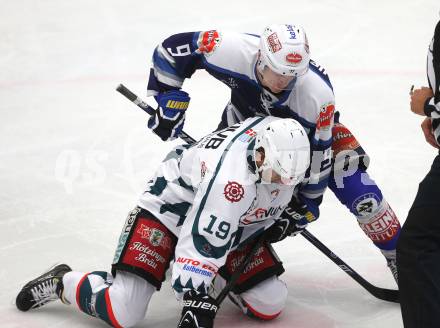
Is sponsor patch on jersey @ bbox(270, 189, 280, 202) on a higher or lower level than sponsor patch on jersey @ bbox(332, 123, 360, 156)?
higher

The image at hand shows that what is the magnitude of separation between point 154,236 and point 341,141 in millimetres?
932

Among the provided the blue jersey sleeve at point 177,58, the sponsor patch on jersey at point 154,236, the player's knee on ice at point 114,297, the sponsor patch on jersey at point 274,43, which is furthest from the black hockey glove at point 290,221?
the blue jersey sleeve at point 177,58

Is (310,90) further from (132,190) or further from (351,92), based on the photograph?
(351,92)

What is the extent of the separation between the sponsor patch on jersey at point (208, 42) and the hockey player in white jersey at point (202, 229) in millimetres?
422

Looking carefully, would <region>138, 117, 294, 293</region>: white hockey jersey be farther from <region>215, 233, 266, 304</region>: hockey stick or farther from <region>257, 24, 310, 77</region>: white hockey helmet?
<region>257, 24, 310, 77</region>: white hockey helmet

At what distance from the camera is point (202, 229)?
10.2 feet

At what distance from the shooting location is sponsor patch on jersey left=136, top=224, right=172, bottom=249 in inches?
135

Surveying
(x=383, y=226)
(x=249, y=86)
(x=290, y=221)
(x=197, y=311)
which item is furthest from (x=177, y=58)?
(x=197, y=311)

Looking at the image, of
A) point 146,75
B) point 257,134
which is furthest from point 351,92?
point 257,134

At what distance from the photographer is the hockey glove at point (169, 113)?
378 cm

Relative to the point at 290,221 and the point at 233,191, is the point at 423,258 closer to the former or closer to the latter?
the point at 233,191

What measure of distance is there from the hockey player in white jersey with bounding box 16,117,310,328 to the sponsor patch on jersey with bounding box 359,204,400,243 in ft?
1.34

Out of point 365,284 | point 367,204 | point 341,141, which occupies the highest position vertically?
point 341,141

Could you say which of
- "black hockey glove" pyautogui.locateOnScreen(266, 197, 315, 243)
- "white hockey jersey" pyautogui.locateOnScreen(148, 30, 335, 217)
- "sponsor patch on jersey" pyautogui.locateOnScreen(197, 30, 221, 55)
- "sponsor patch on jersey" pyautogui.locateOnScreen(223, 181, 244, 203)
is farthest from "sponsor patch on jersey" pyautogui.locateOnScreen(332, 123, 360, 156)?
"sponsor patch on jersey" pyautogui.locateOnScreen(223, 181, 244, 203)
